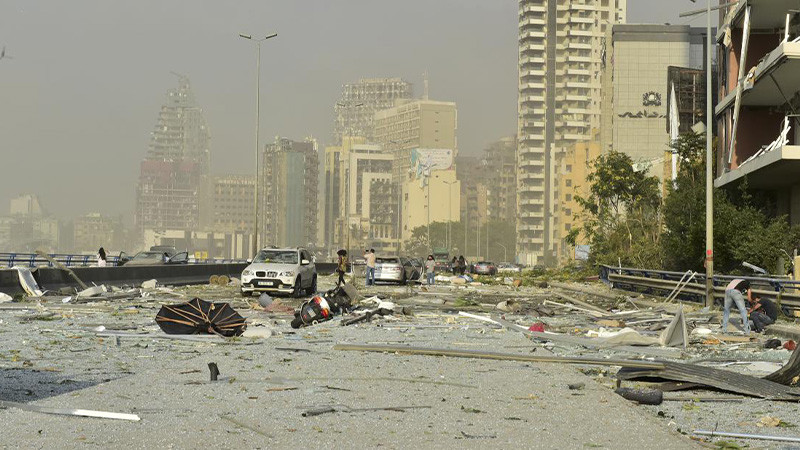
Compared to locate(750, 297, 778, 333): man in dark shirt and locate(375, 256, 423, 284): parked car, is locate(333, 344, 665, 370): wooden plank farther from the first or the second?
locate(375, 256, 423, 284): parked car

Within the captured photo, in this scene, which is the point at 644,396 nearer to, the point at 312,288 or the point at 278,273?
the point at 278,273

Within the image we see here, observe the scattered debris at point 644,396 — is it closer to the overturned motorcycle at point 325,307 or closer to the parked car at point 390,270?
the overturned motorcycle at point 325,307

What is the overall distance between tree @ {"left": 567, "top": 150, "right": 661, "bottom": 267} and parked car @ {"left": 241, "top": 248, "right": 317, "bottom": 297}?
30.4 meters

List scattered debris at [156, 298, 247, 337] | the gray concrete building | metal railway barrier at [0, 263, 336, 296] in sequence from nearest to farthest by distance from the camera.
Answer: scattered debris at [156, 298, 247, 337] < metal railway barrier at [0, 263, 336, 296] < the gray concrete building

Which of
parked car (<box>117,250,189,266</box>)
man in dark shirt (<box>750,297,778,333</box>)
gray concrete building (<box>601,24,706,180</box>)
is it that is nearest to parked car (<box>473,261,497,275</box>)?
parked car (<box>117,250,189,266</box>)

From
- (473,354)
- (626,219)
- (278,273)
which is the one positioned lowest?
(473,354)

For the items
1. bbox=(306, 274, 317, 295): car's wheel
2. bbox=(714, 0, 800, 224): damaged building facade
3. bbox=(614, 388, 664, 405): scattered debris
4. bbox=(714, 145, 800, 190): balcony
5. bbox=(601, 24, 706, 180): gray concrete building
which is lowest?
bbox=(306, 274, 317, 295): car's wheel

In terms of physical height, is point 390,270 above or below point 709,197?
below

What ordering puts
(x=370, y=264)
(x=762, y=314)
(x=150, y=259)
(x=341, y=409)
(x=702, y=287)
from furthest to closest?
(x=150, y=259), (x=370, y=264), (x=702, y=287), (x=762, y=314), (x=341, y=409)

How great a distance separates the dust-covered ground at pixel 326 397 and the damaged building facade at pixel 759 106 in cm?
2314

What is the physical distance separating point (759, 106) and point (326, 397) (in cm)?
3915

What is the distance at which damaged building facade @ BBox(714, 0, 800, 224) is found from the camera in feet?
133

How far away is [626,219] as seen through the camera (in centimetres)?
7419

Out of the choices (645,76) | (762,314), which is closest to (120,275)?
(762,314)
